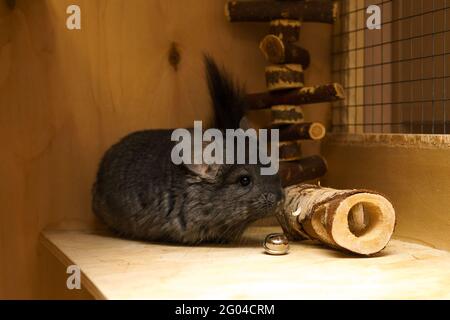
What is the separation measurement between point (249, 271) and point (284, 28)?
3.43 feet

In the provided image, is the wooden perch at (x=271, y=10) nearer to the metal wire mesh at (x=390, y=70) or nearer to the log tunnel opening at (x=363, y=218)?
the metal wire mesh at (x=390, y=70)

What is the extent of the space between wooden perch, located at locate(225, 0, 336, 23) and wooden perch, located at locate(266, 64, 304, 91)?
174 millimetres

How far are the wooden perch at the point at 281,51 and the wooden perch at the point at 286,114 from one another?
0.16 metres

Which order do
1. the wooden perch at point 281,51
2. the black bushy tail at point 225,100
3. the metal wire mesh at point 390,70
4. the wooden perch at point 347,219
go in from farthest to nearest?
the metal wire mesh at point 390,70
the wooden perch at point 281,51
the black bushy tail at point 225,100
the wooden perch at point 347,219

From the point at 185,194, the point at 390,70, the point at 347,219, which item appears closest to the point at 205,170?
the point at 185,194

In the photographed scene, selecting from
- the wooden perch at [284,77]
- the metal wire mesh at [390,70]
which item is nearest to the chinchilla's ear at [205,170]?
the wooden perch at [284,77]

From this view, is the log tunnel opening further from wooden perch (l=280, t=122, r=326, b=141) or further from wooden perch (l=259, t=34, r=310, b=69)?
wooden perch (l=259, t=34, r=310, b=69)

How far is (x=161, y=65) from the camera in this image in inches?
83.6

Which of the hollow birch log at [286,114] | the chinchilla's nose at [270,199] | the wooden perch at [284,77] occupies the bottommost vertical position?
the chinchilla's nose at [270,199]

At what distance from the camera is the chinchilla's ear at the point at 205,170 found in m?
1.72

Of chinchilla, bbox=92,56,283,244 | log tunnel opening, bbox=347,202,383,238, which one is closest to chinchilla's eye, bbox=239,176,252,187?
chinchilla, bbox=92,56,283,244

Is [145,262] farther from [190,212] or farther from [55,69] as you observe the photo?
[55,69]

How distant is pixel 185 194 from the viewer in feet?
5.63

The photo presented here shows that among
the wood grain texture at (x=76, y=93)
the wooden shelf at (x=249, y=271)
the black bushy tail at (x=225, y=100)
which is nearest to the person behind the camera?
the wooden shelf at (x=249, y=271)
